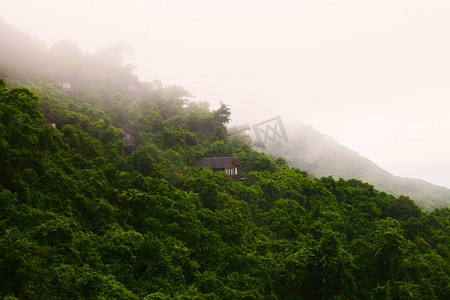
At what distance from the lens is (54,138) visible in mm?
24078

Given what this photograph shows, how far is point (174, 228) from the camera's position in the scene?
69.1 feet

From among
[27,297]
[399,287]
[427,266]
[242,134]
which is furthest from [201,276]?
[242,134]

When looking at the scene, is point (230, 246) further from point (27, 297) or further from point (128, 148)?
point (128, 148)

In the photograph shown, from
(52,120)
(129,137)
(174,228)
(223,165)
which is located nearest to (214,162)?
(223,165)

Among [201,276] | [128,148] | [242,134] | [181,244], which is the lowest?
[201,276]

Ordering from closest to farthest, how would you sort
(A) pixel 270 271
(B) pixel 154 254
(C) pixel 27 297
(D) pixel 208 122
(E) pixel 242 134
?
(C) pixel 27 297 → (B) pixel 154 254 → (A) pixel 270 271 → (D) pixel 208 122 → (E) pixel 242 134

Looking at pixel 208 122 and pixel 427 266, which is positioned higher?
pixel 208 122

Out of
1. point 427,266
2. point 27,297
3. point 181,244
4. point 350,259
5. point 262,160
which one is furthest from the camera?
point 262,160

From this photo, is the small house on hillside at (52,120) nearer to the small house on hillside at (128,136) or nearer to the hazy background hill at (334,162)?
the small house on hillside at (128,136)

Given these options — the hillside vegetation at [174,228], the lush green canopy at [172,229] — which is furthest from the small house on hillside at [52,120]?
the lush green canopy at [172,229]

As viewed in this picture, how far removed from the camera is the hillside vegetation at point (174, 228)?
1502cm

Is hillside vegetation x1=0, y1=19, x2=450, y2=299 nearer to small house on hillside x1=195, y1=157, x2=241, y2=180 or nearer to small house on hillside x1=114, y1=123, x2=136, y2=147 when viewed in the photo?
small house on hillside x1=195, y1=157, x2=241, y2=180

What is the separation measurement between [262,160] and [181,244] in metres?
25.1

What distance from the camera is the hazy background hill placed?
86.9m
